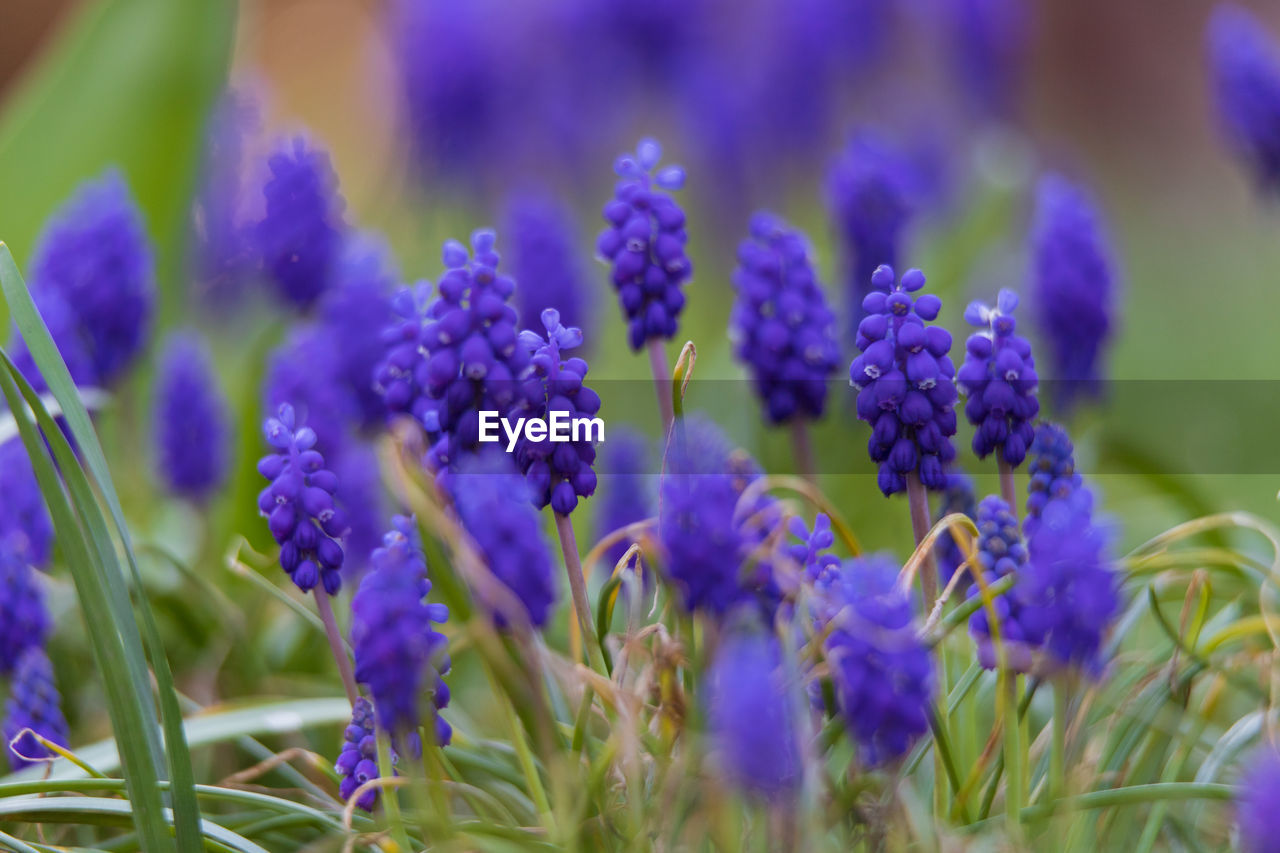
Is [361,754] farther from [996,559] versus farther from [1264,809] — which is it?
[1264,809]

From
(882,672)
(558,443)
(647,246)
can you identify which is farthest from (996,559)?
(647,246)

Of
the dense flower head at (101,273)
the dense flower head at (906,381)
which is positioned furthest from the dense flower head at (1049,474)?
the dense flower head at (101,273)

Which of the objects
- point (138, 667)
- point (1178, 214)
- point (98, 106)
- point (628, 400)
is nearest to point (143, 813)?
point (138, 667)

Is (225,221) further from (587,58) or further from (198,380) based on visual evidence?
(587,58)

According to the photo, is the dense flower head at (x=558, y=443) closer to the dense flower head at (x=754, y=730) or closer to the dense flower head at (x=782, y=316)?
the dense flower head at (x=754, y=730)

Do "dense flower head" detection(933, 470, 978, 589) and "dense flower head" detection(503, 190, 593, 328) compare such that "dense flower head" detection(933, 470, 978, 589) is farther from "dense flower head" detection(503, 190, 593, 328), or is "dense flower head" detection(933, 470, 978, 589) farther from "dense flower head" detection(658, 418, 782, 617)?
"dense flower head" detection(503, 190, 593, 328)
